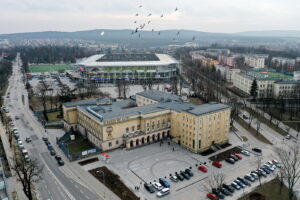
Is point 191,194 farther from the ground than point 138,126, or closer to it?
closer to it

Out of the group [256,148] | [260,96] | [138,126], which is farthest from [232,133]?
[260,96]

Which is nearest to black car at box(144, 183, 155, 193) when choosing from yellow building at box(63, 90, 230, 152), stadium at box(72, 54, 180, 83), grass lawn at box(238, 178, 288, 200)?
grass lawn at box(238, 178, 288, 200)

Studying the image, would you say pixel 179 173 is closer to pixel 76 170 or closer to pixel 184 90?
pixel 76 170

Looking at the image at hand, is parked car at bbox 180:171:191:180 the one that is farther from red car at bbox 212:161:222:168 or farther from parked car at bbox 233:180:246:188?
parked car at bbox 233:180:246:188

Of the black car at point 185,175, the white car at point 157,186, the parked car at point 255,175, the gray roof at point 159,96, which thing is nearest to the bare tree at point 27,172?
the white car at point 157,186

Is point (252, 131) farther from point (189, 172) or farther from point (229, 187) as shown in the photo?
point (229, 187)

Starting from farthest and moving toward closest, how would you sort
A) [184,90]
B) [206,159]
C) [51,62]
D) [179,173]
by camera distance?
1. [51,62]
2. [184,90]
3. [206,159]
4. [179,173]

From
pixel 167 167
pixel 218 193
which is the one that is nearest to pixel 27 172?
pixel 167 167
